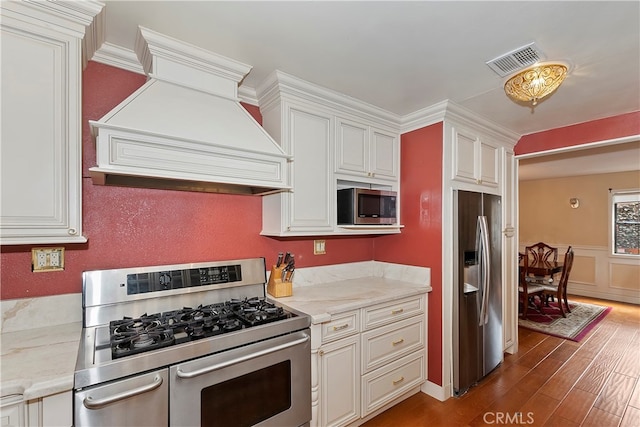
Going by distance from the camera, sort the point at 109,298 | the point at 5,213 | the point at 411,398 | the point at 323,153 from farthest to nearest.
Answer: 1. the point at 411,398
2. the point at 323,153
3. the point at 109,298
4. the point at 5,213

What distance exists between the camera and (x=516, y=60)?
1.80 metres

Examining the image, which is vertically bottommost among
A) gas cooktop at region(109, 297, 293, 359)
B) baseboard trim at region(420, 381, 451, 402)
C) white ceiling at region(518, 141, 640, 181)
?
baseboard trim at region(420, 381, 451, 402)

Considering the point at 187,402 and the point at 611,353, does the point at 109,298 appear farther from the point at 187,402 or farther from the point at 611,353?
the point at 611,353

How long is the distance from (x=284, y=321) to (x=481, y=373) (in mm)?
2111

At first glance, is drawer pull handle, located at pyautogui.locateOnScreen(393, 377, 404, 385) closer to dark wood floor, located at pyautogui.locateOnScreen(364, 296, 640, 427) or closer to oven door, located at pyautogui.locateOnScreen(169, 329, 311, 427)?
dark wood floor, located at pyautogui.locateOnScreen(364, 296, 640, 427)

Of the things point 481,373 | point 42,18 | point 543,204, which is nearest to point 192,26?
point 42,18

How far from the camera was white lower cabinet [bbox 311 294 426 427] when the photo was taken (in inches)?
74.3

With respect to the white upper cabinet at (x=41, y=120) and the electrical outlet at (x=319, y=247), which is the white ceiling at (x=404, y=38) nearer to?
the white upper cabinet at (x=41, y=120)

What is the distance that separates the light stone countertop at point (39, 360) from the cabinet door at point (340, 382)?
4.03 ft

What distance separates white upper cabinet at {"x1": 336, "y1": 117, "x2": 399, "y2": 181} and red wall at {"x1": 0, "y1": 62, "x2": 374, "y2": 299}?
792 millimetres

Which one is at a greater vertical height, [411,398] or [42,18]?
[42,18]

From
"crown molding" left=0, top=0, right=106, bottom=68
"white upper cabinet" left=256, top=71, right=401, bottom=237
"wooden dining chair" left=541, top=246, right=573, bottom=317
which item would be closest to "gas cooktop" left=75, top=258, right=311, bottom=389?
"white upper cabinet" left=256, top=71, right=401, bottom=237

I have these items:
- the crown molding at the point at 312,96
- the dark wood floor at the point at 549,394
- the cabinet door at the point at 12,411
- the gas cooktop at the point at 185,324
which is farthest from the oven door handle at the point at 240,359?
the crown molding at the point at 312,96

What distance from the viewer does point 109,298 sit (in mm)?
1654
